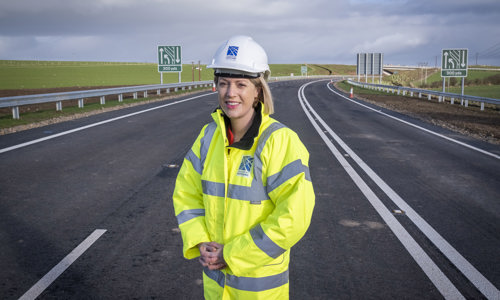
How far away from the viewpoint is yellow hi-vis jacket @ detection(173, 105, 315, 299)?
2283mm

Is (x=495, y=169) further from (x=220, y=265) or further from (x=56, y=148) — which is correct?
(x=56, y=148)

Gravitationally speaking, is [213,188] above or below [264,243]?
above

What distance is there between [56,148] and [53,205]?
486cm

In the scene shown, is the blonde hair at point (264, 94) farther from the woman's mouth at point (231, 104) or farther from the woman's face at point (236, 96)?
the woman's mouth at point (231, 104)

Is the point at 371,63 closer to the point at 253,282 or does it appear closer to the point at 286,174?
the point at 286,174

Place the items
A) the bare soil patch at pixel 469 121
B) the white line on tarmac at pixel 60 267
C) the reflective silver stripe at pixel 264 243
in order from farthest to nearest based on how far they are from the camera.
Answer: the bare soil patch at pixel 469 121 → the white line on tarmac at pixel 60 267 → the reflective silver stripe at pixel 264 243

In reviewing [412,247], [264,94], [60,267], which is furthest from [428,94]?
[264,94]

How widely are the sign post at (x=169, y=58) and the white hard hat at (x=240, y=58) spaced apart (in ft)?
124

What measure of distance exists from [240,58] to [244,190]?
0.74 metres

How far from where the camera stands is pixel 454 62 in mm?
32281

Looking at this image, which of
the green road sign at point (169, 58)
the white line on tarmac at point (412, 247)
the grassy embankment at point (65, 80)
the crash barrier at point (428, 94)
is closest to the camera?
the white line on tarmac at point (412, 247)

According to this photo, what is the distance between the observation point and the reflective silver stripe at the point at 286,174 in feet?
7.62

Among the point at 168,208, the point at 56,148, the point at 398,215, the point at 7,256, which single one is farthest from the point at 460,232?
the point at 56,148

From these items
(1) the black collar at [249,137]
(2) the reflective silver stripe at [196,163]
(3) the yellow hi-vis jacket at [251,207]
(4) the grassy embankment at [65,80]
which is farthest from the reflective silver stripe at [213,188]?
(4) the grassy embankment at [65,80]
